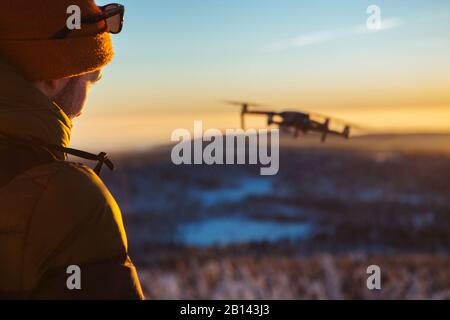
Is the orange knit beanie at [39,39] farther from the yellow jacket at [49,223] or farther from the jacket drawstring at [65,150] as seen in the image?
the jacket drawstring at [65,150]

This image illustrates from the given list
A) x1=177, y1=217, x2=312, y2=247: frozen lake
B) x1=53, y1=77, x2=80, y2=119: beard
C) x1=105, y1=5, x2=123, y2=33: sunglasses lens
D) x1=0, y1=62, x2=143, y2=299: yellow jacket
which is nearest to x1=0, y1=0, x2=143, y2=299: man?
x1=0, y1=62, x2=143, y2=299: yellow jacket

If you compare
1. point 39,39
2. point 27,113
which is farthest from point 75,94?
point 27,113

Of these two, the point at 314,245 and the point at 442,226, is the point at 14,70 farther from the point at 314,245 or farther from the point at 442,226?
the point at 442,226

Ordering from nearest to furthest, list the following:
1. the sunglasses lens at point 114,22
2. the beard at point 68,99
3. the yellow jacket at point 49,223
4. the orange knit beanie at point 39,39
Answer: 1. the yellow jacket at point 49,223
2. the orange knit beanie at point 39,39
3. the beard at point 68,99
4. the sunglasses lens at point 114,22

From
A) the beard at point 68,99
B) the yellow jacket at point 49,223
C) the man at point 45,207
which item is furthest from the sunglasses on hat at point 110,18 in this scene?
the yellow jacket at point 49,223

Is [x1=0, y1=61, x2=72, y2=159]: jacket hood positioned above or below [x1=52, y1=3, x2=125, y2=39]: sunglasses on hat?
below

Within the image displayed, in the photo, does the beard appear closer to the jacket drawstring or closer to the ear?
the ear
